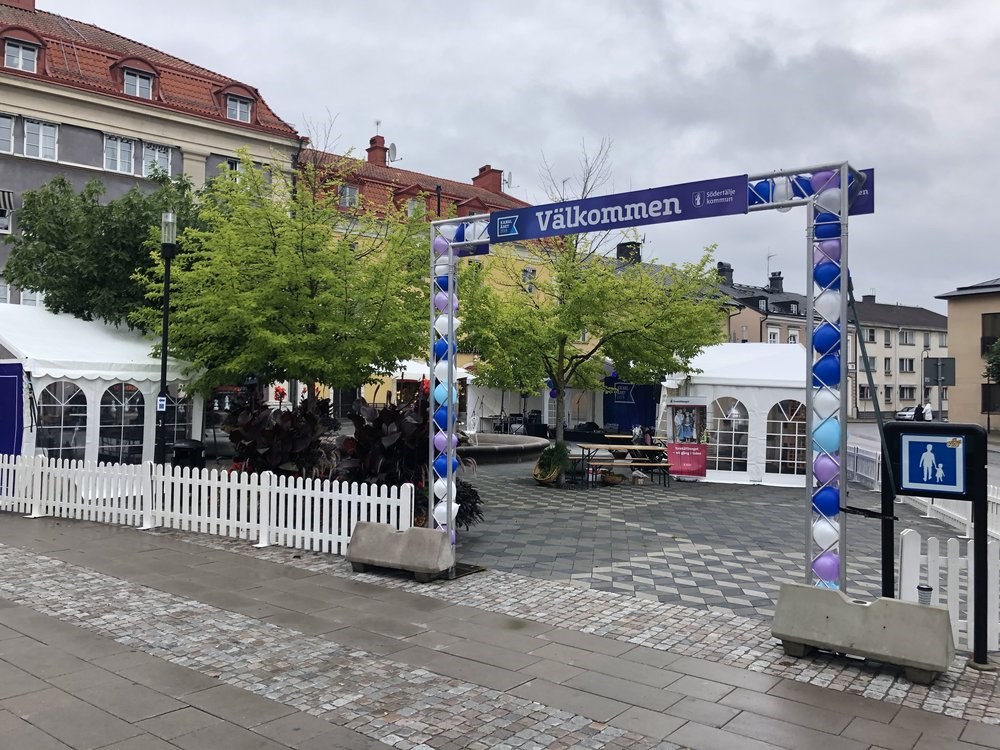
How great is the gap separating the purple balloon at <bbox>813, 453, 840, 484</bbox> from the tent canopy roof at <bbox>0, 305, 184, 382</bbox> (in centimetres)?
1208

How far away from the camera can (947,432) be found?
5.52 m

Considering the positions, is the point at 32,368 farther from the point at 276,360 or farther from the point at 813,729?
the point at 813,729

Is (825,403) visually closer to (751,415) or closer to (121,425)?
(751,415)

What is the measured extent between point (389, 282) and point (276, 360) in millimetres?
2614

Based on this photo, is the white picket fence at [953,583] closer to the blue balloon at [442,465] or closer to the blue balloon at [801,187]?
the blue balloon at [801,187]

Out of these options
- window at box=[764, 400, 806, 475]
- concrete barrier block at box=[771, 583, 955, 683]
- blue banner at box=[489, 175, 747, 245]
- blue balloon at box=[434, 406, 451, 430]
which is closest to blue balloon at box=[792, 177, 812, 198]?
blue banner at box=[489, 175, 747, 245]

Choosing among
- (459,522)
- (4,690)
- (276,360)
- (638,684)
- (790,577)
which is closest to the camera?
(4,690)

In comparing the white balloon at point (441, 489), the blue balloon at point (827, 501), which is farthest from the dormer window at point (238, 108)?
the blue balloon at point (827, 501)

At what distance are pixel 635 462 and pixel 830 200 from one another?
39.6 feet

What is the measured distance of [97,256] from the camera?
16281 millimetres

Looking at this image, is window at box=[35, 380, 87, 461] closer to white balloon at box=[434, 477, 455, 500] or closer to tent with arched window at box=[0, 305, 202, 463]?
tent with arched window at box=[0, 305, 202, 463]

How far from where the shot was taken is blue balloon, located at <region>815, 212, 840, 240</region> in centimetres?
588

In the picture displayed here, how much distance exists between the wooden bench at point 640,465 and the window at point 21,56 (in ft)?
88.0

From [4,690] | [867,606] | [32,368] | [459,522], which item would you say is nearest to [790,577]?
[867,606]
